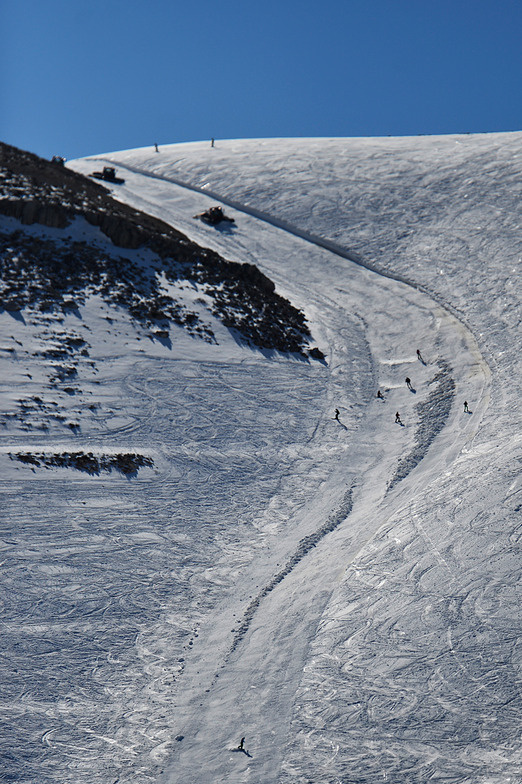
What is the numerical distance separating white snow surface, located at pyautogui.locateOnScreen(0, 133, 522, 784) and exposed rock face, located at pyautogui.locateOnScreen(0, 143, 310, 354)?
1.63m

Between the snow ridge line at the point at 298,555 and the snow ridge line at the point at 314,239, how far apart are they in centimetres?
1109

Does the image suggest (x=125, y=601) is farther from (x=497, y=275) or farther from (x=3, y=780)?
(x=497, y=275)

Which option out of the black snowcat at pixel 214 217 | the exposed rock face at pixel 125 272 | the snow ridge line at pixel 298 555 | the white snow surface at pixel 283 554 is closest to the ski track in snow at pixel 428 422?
the snow ridge line at pixel 298 555

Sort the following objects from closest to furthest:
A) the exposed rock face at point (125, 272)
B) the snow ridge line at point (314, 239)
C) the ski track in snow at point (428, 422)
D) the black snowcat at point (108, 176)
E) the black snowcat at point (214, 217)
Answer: the ski track in snow at point (428, 422)
the exposed rock face at point (125, 272)
the snow ridge line at point (314, 239)
the black snowcat at point (214, 217)
the black snowcat at point (108, 176)

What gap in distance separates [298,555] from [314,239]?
3117cm

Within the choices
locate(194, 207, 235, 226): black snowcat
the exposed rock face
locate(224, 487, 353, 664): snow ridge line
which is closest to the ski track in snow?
locate(224, 487, 353, 664): snow ridge line

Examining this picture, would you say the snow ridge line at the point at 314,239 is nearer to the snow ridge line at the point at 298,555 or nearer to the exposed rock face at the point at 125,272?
the exposed rock face at the point at 125,272

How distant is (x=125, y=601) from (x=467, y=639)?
29.2 feet

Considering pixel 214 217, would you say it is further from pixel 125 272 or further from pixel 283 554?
pixel 283 554

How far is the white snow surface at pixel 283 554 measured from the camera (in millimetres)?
15664

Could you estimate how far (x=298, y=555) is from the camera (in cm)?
2200

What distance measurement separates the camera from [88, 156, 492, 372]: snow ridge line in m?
38.8

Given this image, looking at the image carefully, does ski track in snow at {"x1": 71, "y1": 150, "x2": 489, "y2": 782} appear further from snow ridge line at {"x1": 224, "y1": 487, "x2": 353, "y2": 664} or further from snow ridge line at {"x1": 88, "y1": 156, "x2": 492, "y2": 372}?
snow ridge line at {"x1": 88, "y1": 156, "x2": 492, "y2": 372}

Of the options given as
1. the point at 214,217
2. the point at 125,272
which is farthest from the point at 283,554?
the point at 214,217
